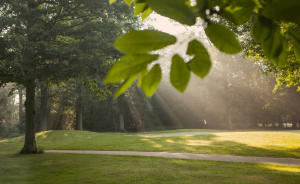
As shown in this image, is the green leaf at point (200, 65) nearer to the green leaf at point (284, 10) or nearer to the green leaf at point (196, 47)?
the green leaf at point (196, 47)

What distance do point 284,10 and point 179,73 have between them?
11.1 inches

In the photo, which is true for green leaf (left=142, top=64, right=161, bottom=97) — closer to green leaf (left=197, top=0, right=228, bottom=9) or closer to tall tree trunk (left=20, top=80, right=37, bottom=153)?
green leaf (left=197, top=0, right=228, bottom=9)

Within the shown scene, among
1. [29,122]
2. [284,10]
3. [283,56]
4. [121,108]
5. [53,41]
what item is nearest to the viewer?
[284,10]

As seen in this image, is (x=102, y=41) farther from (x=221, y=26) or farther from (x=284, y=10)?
(x=284, y=10)

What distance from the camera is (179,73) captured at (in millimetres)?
589

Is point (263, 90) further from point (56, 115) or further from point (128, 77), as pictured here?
point (128, 77)

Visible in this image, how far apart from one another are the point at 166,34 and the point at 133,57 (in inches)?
4.1

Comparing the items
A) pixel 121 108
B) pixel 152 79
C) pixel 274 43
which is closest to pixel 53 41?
pixel 152 79

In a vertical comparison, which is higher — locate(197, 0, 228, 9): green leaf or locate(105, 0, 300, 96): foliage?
locate(197, 0, 228, 9): green leaf

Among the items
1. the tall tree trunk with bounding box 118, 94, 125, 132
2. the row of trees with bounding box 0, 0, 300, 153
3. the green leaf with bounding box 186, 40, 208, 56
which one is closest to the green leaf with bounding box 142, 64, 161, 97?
the row of trees with bounding box 0, 0, 300, 153

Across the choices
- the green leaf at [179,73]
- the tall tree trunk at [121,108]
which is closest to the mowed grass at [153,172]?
the green leaf at [179,73]

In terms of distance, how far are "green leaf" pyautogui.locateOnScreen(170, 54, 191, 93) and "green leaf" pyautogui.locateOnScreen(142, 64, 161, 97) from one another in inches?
2.0

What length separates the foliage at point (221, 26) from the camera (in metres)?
0.50

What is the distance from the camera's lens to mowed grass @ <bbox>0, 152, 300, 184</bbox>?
5.80m
